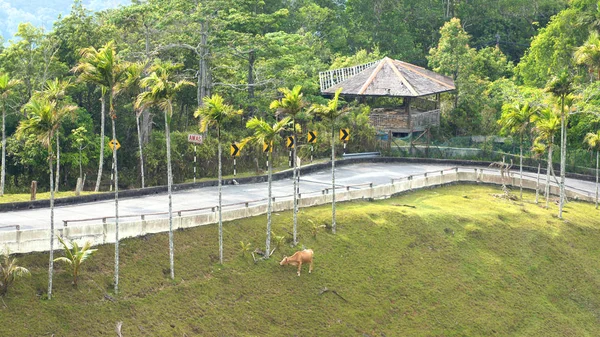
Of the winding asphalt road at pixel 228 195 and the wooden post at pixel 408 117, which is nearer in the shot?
the winding asphalt road at pixel 228 195

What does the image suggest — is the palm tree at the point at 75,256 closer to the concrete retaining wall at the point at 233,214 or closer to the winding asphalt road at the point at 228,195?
the concrete retaining wall at the point at 233,214

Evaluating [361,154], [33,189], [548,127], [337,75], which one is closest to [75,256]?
[33,189]

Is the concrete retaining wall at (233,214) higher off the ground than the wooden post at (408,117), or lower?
lower

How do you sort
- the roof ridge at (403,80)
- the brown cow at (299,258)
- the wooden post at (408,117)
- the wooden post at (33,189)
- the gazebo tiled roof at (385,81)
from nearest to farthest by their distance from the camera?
1. the brown cow at (299,258)
2. the wooden post at (33,189)
3. the roof ridge at (403,80)
4. the gazebo tiled roof at (385,81)
5. the wooden post at (408,117)

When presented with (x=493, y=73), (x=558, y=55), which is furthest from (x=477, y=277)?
(x=493, y=73)

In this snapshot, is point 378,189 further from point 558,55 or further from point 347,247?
point 558,55

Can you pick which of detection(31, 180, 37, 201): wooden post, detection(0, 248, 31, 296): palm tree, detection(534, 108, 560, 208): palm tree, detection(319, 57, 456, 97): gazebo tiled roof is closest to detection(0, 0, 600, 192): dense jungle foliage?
detection(534, 108, 560, 208): palm tree

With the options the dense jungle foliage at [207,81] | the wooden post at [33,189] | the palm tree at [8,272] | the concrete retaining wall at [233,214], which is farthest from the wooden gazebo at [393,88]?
the palm tree at [8,272]
